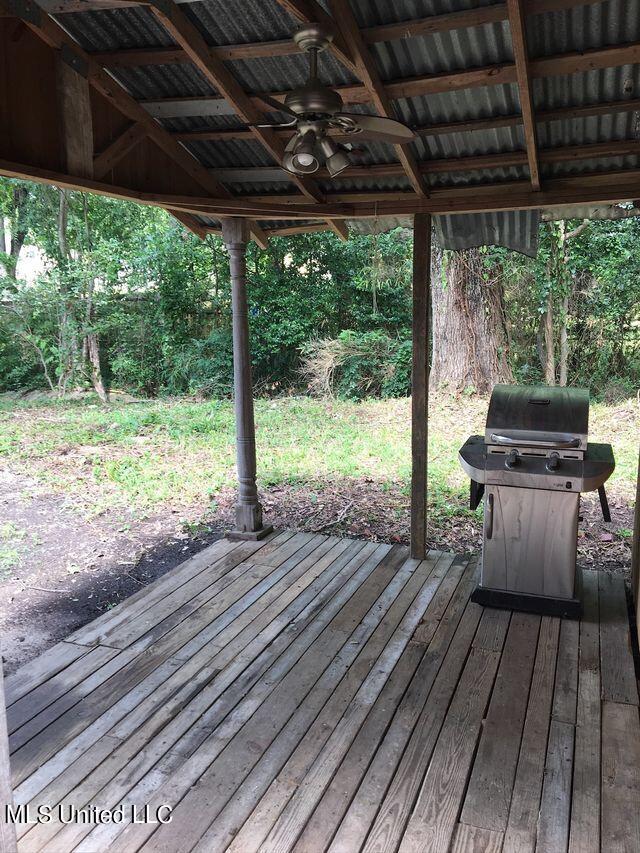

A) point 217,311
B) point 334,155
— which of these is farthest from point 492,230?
point 217,311

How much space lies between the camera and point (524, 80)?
284 cm

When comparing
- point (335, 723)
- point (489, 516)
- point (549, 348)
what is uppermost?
point (549, 348)

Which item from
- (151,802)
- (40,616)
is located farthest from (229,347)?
(151,802)

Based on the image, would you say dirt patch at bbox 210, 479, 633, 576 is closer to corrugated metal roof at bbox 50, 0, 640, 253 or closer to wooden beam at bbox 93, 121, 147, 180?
corrugated metal roof at bbox 50, 0, 640, 253

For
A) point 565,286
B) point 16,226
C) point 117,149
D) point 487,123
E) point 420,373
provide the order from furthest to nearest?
point 16,226, point 565,286, point 420,373, point 117,149, point 487,123

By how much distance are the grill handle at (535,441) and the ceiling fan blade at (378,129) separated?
1679 mm

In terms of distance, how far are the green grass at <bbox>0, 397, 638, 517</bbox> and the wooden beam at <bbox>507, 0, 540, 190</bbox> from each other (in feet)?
10.1

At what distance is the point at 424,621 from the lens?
3.60 metres

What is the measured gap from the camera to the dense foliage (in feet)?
31.2

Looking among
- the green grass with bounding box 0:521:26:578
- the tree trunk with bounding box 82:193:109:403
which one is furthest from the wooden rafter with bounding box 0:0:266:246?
the tree trunk with bounding box 82:193:109:403

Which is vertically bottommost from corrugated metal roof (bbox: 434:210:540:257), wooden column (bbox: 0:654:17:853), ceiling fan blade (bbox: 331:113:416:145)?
wooden column (bbox: 0:654:17:853)

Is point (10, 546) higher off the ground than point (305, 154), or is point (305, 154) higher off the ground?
point (305, 154)

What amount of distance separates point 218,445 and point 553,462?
16.8 feet

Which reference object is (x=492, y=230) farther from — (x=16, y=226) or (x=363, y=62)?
(x=16, y=226)
